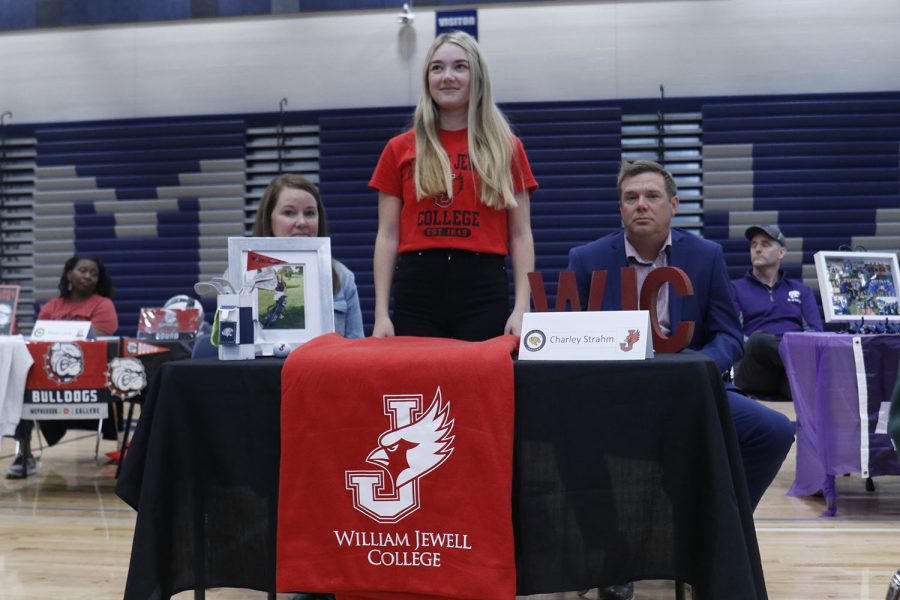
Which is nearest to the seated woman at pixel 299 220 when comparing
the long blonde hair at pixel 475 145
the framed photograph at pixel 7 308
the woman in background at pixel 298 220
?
the woman in background at pixel 298 220

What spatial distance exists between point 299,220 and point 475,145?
0.65 meters

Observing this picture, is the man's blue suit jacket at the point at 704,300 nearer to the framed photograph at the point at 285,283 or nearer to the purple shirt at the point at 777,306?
the framed photograph at the point at 285,283

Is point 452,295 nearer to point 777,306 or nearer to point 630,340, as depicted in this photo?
point 630,340

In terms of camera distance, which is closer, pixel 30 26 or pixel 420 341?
pixel 420 341

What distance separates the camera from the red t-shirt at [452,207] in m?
2.22

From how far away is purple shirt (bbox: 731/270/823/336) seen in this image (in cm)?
466

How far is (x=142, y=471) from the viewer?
1.76 meters

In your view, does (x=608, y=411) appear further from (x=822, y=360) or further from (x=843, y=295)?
(x=843, y=295)

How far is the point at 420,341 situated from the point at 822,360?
2296 millimetres

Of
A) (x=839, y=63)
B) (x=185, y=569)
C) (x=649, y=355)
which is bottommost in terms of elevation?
(x=185, y=569)

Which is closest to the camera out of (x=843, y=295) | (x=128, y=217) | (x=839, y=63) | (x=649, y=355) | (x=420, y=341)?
(x=649, y=355)

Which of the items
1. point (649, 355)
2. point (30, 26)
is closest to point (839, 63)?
point (649, 355)

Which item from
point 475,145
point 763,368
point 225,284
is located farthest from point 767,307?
point 225,284

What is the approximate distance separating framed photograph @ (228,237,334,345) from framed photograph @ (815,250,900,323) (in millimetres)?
2678
